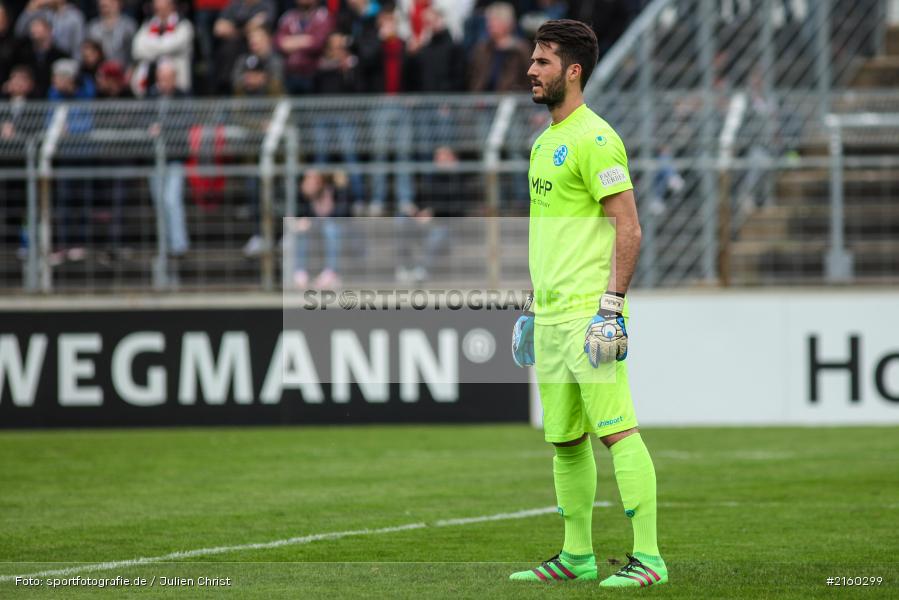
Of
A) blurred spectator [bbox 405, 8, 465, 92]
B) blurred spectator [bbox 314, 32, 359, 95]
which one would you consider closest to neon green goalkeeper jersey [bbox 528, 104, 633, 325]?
blurred spectator [bbox 405, 8, 465, 92]

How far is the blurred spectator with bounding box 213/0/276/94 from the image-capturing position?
17.5 metres

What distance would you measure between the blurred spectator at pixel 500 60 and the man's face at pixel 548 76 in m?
10.1

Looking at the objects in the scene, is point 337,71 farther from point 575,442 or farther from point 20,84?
point 575,442

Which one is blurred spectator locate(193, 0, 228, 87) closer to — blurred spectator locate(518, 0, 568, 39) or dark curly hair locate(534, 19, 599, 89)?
blurred spectator locate(518, 0, 568, 39)

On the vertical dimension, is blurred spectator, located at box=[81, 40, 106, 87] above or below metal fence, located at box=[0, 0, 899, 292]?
above

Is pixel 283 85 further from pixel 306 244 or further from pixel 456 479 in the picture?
pixel 456 479

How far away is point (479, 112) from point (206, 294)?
11.0 feet

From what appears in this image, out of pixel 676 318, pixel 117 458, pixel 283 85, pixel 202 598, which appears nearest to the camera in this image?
pixel 202 598

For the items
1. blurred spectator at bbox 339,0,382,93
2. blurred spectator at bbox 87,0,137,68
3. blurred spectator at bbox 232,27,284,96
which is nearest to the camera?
blurred spectator at bbox 232,27,284,96

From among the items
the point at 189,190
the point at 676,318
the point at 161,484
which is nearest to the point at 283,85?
the point at 189,190

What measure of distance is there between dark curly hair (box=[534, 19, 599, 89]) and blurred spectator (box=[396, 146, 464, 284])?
843 cm

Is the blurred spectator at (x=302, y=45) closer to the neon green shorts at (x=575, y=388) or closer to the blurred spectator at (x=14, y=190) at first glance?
the blurred spectator at (x=14, y=190)

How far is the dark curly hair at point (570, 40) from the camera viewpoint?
21.7ft

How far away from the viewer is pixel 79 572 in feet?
22.8
